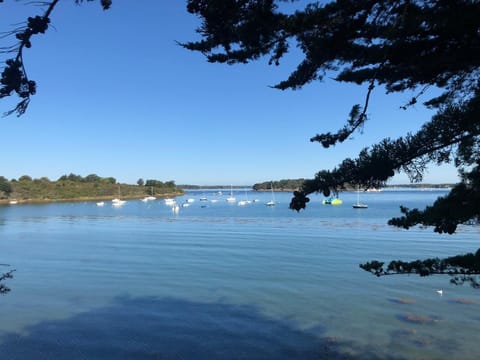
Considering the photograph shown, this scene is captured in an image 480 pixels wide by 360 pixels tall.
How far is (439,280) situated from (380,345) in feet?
24.9

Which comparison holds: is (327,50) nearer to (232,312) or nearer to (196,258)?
(232,312)

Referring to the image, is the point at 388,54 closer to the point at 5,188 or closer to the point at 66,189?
the point at 5,188

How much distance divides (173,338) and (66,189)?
147139mm

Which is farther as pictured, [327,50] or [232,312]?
[232,312]

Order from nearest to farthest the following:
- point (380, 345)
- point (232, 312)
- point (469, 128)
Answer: point (469, 128) < point (380, 345) < point (232, 312)

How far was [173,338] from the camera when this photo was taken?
9383mm

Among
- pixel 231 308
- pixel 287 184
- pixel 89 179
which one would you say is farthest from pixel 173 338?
pixel 89 179

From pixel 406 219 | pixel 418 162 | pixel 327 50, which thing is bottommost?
pixel 406 219

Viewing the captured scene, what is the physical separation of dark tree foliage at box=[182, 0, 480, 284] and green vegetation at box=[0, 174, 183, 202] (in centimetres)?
14221

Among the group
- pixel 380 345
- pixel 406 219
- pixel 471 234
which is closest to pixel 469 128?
pixel 406 219

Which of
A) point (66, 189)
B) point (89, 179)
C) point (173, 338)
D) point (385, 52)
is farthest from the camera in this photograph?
point (89, 179)

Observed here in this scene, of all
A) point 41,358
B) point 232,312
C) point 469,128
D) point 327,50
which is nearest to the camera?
point 469,128

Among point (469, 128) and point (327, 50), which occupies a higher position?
point (327, 50)

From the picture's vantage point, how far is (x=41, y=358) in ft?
27.2
